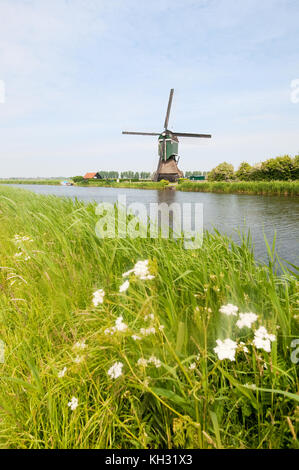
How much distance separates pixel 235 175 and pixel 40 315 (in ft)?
163

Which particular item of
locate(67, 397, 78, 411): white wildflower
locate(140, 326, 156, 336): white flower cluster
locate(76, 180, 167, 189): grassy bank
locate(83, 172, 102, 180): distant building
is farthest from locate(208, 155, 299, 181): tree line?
locate(67, 397, 78, 411): white wildflower

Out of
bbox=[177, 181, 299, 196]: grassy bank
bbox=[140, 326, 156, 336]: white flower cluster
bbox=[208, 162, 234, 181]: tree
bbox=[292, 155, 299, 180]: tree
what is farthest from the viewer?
bbox=[208, 162, 234, 181]: tree

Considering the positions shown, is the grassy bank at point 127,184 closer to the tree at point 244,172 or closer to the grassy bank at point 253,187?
the grassy bank at point 253,187

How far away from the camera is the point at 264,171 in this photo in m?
39.5

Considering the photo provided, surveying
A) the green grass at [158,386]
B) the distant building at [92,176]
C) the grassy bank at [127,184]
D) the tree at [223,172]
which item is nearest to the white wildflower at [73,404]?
the green grass at [158,386]

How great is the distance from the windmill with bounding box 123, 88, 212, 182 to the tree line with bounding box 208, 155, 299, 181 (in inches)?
353

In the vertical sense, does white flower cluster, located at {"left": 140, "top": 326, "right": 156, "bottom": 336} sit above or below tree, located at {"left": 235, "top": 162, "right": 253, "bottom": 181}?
below

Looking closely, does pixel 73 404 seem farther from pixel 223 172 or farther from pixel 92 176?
pixel 92 176

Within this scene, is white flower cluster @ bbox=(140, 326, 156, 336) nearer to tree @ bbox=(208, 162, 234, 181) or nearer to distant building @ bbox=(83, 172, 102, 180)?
tree @ bbox=(208, 162, 234, 181)

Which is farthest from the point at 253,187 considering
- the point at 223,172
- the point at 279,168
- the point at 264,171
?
the point at 223,172

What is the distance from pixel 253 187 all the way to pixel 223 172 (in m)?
20.3

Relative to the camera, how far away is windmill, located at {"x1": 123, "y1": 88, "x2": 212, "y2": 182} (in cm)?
4209
